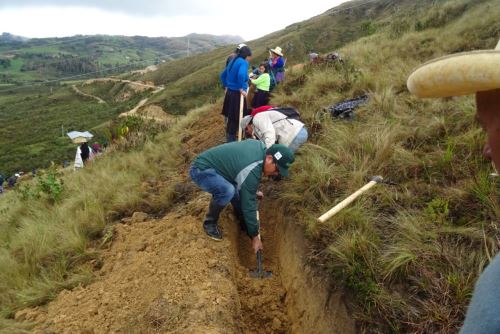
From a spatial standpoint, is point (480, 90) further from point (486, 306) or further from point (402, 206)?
point (402, 206)

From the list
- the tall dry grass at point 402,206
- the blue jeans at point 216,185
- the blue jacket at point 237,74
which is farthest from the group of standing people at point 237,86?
the blue jeans at point 216,185

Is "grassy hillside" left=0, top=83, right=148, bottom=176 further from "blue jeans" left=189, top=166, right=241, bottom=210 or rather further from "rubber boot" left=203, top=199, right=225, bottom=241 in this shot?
"blue jeans" left=189, top=166, right=241, bottom=210

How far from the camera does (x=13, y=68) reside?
532ft

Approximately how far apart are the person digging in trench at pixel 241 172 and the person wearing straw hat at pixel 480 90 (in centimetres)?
318

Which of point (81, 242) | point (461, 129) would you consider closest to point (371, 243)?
point (461, 129)

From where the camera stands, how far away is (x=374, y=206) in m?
3.93

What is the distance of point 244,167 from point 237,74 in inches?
136

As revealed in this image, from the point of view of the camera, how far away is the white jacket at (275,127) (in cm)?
562

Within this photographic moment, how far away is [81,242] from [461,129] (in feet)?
17.3

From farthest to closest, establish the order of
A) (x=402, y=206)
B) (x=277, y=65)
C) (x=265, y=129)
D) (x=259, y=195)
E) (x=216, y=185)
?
(x=277, y=65), (x=265, y=129), (x=259, y=195), (x=216, y=185), (x=402, y=206)

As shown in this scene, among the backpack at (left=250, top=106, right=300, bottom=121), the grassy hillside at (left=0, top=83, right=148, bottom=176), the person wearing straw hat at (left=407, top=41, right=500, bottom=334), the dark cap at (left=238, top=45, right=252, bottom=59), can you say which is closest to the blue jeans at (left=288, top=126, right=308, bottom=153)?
the backpack at (left=250, top=106, right=300, bottom=121)

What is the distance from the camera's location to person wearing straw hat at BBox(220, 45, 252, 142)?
7211mm

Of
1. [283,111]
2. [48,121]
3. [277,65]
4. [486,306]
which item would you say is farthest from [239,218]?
[48,121]

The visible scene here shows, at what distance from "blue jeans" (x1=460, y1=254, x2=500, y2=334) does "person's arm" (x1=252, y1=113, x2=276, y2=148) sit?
448 centimetres
